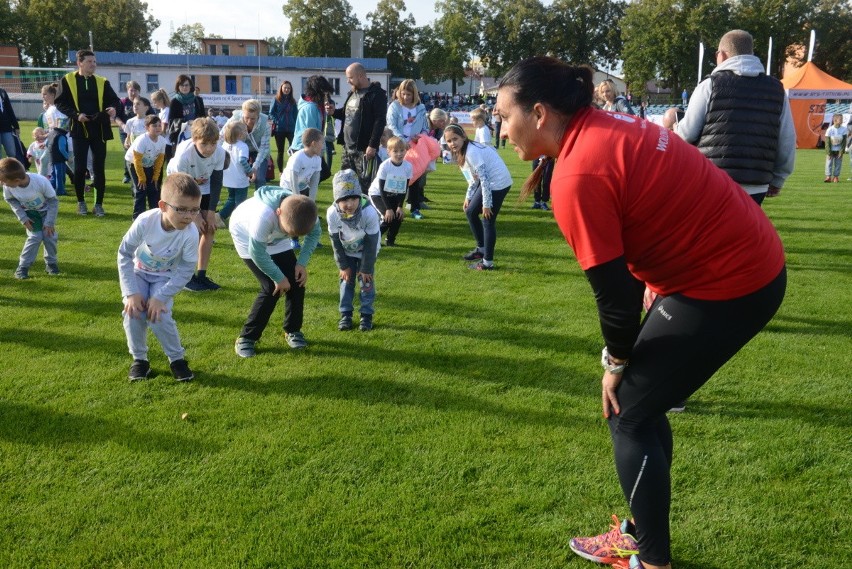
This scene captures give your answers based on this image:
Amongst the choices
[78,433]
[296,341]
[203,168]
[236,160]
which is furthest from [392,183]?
[78,433]

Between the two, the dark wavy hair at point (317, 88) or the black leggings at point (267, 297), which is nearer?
the black leggings at point (267, 297)

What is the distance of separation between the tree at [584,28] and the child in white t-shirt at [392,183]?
71817 millimetres

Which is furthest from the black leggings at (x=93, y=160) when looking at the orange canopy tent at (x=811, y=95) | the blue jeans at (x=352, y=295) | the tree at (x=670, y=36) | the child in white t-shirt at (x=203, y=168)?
the tree at (x=670, y=36)

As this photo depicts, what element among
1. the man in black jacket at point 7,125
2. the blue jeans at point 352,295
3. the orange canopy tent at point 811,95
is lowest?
the blue jeans at point 352,295

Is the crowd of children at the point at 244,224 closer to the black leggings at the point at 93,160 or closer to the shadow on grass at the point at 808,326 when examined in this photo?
the black leggings at the point at 93,160

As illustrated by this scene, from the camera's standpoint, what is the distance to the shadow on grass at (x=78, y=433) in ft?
13.0

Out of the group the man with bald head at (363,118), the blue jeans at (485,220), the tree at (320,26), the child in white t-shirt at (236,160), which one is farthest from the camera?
the tree at (320,26)

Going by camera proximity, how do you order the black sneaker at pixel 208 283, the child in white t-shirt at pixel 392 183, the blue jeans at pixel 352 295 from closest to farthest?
the blue jeans at pixel 352 295, the black sneaker at pixel 208 283, the child in white t-shirt at pixel 392 183

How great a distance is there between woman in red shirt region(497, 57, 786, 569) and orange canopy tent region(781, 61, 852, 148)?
101 ft

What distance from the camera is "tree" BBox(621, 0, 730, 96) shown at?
60.0 m

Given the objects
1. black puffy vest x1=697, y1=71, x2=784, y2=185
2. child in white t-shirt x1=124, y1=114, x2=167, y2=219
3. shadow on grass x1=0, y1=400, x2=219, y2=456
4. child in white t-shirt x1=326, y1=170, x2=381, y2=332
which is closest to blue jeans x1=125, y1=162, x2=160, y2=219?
child in white t-shirt x1=124, y1=114, x2=167, y2=219

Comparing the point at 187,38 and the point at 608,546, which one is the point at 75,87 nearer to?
the point at 608,546

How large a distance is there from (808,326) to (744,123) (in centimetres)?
243

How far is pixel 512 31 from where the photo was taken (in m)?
76.0
